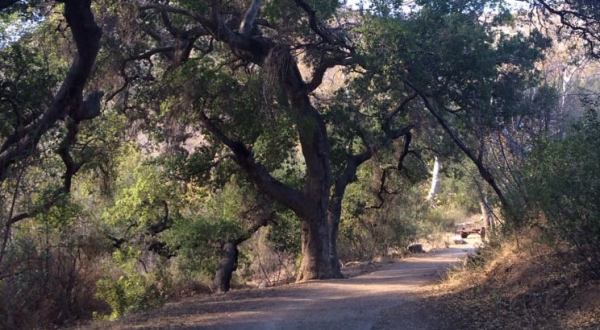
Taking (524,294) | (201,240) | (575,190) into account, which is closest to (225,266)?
(201,240)

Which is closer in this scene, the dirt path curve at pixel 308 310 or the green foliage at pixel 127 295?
the dirt path curve at pixel 308 310

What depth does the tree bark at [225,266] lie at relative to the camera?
23.8 metres

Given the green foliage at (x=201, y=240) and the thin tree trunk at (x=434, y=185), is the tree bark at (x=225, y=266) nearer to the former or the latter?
the green foliage at (x=201, y=240)

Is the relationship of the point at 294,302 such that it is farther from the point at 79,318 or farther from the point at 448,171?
the point at 448,171

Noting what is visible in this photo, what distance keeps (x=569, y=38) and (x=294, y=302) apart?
7641 millimetres

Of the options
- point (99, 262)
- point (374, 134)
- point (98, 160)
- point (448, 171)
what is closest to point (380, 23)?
point (374, 134)

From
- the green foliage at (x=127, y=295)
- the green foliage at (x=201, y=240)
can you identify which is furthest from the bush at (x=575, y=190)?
the green foliage at (x=201, y=240)

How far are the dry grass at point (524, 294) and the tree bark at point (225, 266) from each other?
28.1 feet

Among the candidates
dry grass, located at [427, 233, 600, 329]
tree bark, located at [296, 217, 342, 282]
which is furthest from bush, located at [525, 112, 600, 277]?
tree bark, located at [296, 217, 342, 282]

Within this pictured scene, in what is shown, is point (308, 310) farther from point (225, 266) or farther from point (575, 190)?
point (225, 266)

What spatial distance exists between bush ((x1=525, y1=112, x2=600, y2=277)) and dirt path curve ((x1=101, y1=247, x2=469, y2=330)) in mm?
2576

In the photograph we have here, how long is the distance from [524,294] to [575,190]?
2482 millimetres

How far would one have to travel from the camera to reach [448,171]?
28344mm

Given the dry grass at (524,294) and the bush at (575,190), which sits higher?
the bush at (575,190)
